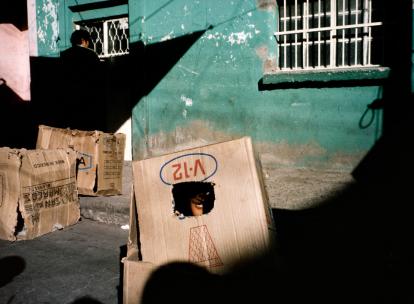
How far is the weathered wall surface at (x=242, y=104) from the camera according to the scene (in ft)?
15.1

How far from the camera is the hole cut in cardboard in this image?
1.92m

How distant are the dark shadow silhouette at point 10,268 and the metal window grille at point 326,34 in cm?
387

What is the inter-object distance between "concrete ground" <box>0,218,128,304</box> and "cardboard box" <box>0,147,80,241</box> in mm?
126

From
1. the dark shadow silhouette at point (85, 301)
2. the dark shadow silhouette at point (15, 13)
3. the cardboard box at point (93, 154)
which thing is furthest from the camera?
the dark shadow silhouette at point (15, 13)

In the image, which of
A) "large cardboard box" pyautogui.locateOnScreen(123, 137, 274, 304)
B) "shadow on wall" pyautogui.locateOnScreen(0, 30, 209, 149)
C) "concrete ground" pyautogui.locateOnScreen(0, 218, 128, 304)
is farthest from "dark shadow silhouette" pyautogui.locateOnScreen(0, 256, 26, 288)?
"shadow on wall" pyautogui.locateOnScreen(0, 30, 209, 149)

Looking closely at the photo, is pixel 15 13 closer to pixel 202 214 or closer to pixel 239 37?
pixel 239 37

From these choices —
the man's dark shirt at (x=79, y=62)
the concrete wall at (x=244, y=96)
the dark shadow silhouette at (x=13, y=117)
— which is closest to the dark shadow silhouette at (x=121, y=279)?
the concrete wall at (x=244, y=96)


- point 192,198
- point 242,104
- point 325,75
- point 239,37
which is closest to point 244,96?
point 242,104

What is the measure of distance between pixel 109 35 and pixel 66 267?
4586 millimetres

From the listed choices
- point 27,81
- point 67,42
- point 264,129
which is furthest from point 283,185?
point 27,81

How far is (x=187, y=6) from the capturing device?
5.39 meters

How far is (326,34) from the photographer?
190 inches

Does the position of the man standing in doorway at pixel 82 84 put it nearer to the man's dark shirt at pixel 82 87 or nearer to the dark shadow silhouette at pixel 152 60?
the man's dark shirt at pixel 82 87

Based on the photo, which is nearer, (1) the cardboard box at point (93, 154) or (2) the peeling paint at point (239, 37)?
(1) the cardboard box at point (93, 154)
